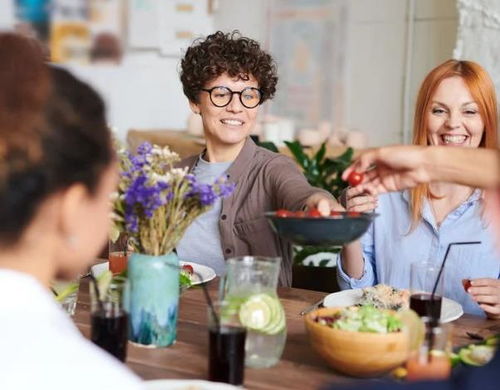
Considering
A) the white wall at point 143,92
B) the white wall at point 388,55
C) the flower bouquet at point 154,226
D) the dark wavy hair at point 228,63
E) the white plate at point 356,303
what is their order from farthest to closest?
the white wall at point 143,92 < the white wall at point 388,55 < the dark wavy hair at point 228,63 < the white plate at point 356,303 < the flower bouquet at point 154,226

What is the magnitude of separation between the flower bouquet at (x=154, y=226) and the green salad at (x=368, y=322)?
33 centimetres

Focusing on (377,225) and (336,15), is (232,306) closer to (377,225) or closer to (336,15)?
(377,225)

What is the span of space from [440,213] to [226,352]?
1.11 metres

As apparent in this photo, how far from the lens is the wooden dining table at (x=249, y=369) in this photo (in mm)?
1551

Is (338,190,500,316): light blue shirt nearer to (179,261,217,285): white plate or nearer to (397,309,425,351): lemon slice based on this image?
(179,261,217,285): white plate

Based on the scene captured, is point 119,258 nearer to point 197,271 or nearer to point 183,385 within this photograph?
point 197,271

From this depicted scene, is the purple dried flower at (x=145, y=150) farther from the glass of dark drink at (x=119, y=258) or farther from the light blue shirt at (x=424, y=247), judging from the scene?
the light blue shirt at (x=424, y=247)

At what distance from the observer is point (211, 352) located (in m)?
1.52

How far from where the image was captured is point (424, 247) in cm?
238

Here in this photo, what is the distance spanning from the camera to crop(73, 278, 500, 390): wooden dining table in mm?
1551

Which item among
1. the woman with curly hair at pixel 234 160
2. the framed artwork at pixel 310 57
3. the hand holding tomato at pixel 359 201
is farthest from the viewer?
the framed artwork at pixel 310 57

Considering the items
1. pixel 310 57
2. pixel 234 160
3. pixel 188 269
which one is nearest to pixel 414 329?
pixel 188 269

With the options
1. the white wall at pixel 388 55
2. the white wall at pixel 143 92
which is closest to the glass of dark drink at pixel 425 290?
the white wall at pixel 388 55

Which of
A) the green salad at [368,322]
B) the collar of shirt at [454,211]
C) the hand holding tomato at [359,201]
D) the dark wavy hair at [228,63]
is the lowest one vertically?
the green salad at [368,322]
